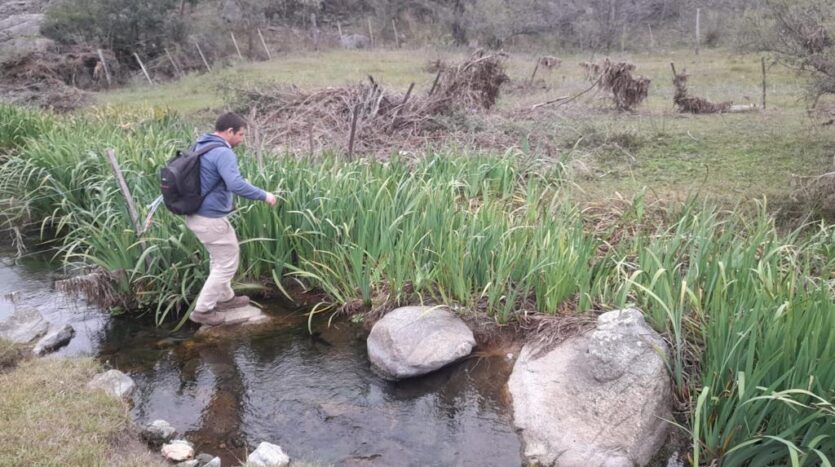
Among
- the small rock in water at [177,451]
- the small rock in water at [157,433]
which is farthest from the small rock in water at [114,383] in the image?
the small rock in water at [177,451]

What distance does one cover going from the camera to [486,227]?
475 cm

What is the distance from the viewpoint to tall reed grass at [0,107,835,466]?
3068 mm

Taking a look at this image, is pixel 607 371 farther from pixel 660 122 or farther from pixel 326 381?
pixel 660 122

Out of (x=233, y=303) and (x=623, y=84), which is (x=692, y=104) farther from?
(x=233, y=303)

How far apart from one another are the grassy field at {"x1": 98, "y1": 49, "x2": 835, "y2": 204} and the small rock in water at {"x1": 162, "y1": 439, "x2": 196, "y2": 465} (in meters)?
4.53

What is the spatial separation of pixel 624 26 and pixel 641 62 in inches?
228

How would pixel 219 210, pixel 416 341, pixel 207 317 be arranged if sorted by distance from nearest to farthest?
pixel 416 341, pixel 219 210, pixel 207 317

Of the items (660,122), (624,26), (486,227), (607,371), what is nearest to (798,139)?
(660,122)

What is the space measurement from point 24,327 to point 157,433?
194 cm

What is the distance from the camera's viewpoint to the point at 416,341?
4.34 metres

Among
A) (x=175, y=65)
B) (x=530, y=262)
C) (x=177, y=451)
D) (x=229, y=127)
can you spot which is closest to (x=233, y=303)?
(x=229, y=127)

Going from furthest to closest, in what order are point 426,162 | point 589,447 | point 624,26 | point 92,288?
point 624,26, point 426,162, point 92,288, point 589,447

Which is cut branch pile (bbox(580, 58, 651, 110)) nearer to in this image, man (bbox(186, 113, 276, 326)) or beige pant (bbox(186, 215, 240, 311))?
man (bbox(186, 113, 276, 326))

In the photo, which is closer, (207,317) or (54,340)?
(54,340)
